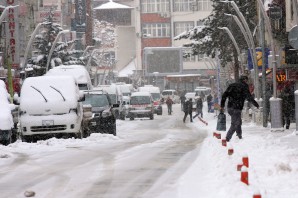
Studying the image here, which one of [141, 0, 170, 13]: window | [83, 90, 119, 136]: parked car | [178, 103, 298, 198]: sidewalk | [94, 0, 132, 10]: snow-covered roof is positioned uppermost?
[94, 0, 132, 10]: snow-covered roof

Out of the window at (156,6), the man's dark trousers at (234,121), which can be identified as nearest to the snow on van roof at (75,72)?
the man's dark trousers at (234,121)

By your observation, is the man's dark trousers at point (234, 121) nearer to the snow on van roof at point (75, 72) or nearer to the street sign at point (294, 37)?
the street sign at point (294, 37)

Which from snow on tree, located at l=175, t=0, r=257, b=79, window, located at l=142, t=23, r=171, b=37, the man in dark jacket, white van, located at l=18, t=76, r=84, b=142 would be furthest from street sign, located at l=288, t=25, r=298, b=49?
window, located at l=142, t=23, r=171, b=37

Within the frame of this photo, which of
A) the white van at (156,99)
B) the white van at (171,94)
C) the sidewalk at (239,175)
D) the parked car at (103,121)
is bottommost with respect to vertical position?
the white van at (171,94)

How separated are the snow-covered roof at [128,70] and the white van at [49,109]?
11963 cm

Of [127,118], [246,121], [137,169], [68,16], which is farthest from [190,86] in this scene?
[137,169]

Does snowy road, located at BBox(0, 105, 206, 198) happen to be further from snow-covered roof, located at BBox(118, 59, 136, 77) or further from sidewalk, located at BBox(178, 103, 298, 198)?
snow-covered roof, located at BBox(118, 59, 136, 77)

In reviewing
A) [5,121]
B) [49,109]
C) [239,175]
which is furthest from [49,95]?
[239,175]

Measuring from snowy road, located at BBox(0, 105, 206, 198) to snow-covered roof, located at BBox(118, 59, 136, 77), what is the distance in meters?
123

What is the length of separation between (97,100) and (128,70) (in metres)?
116

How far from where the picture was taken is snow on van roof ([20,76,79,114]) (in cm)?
2609

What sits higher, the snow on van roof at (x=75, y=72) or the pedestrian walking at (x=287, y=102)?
the snow on van roof at (x=75, y=72)

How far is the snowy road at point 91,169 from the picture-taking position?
1264 cm

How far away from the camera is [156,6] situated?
142m
